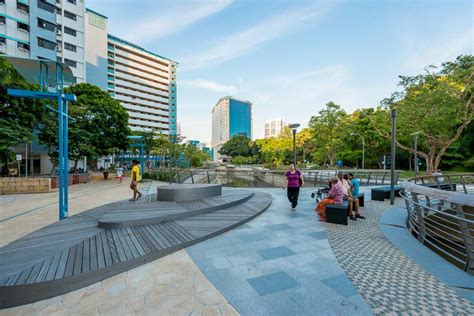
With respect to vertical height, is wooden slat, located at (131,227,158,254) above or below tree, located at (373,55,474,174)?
below

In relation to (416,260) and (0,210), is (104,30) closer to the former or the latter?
(0,210)

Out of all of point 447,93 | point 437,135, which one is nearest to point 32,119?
point 447,93

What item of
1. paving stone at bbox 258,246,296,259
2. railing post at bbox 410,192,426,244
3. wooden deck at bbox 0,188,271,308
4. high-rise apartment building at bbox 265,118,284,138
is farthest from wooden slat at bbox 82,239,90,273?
high-rise apartment building at bbox 265,118,284,138

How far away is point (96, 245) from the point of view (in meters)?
4.02

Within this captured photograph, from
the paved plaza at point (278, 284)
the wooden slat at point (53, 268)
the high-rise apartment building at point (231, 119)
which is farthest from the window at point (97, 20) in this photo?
the high-rise apartment building at point (231, 119)

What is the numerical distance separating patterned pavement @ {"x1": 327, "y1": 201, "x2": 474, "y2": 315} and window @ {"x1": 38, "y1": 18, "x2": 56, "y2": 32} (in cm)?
4429

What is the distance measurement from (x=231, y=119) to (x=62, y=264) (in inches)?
5232

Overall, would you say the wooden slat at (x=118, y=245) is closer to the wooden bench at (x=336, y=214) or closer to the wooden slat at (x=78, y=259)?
the wooden slat at (x=78, y=259)

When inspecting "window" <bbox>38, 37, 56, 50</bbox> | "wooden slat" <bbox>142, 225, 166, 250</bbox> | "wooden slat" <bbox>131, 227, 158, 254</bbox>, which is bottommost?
"wooden slat" <bbox>142, 225, 166, 250</bbox>

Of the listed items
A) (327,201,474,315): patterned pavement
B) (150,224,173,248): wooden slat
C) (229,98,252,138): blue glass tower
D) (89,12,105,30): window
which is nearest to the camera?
(327,201,474,315): patterned pavement

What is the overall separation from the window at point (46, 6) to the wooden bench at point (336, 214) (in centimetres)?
4512

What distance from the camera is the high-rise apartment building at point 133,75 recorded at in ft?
179

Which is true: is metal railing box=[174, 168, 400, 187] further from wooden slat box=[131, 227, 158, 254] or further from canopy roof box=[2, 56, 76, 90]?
wooden slat box=[131, 227, 158, 254]

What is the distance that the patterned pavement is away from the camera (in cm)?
260
